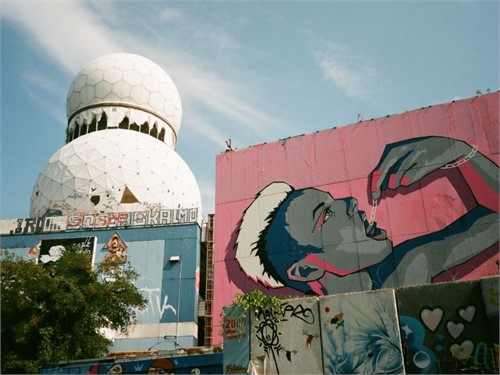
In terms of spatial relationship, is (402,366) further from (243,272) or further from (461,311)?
(243,272)

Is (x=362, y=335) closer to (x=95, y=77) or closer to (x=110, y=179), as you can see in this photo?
(x=110, y=179)

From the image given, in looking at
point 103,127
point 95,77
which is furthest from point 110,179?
point 95,77

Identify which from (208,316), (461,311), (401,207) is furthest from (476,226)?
(208,316)

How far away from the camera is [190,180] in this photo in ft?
117

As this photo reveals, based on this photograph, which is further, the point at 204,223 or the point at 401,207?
the point at 204,223

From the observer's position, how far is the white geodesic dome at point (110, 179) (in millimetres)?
31188

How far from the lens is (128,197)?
3125cm

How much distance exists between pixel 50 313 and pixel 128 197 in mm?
15049

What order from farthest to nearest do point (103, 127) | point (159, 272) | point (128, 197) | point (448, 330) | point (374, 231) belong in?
1. point (103, 127)
2. point (128, 197)
3. point (159, 272)
4. point (374, 231)
5. point (448, 330)

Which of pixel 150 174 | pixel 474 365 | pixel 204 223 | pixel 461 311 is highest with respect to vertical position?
pixel 150 174

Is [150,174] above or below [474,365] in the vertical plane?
above

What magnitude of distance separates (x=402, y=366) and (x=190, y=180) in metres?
27.0

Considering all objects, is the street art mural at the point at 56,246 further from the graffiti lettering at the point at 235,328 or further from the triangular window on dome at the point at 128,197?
the graffiti lettering at the point at 235,328

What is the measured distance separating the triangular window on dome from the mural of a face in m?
12.9
